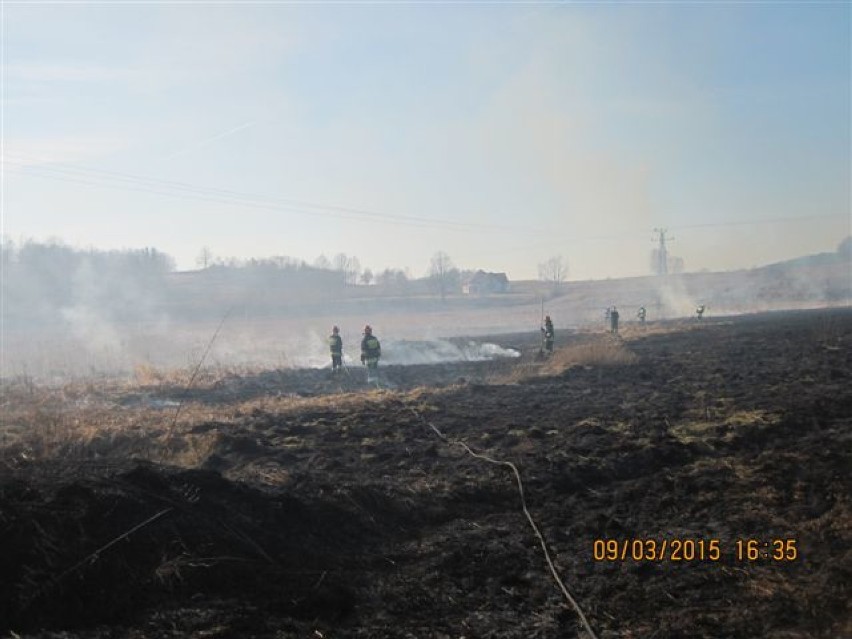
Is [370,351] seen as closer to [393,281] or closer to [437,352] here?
[437,352]

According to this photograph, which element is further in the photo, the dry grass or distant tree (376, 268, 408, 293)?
distant tree (376, 268, 408, 293)

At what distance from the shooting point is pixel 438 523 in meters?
7.76

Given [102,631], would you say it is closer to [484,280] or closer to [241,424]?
[241,424]

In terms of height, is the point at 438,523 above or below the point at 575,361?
below

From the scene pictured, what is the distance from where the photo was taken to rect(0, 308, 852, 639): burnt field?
495cm

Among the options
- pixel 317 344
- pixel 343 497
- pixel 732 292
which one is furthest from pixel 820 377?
pixel 732 292
